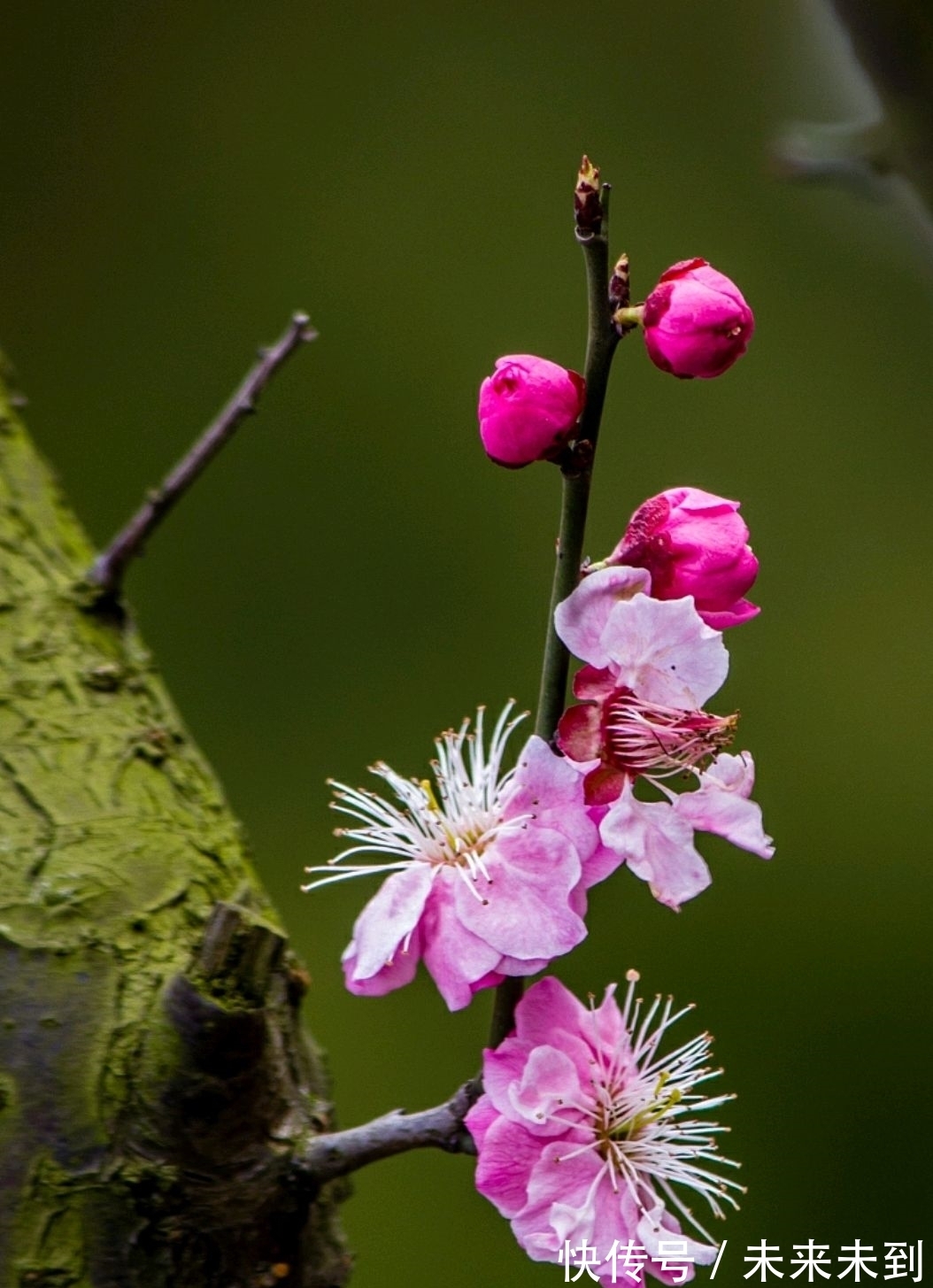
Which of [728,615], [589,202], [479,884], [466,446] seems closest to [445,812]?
[479,884]

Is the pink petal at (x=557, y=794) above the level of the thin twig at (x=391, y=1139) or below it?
above

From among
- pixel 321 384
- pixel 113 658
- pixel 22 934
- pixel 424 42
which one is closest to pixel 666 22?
pixel 424 42

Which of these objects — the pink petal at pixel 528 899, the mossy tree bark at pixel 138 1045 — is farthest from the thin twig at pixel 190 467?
the pink petal at pixel 528 899

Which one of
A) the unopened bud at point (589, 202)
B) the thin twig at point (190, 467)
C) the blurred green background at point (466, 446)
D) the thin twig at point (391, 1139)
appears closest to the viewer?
the unopened bud at point (589, 202)

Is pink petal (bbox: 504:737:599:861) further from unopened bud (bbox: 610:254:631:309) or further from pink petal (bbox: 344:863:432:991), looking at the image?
unopened bud (bbox: 610:254:631:309)

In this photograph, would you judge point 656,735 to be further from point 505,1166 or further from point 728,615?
point 505,1166

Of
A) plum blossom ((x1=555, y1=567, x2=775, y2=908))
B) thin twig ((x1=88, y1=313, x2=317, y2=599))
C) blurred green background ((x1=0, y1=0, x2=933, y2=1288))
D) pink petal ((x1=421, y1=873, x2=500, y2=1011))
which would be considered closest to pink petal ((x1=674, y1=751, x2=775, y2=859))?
plum blossom ((x1=555, y1=567, x2=775, y2=908))

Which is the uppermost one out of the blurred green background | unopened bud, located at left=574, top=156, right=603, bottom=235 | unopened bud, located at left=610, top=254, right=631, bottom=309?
unopened bud, located at left=574, top=156, right=603, bottom=235

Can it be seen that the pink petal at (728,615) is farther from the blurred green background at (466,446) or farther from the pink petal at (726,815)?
the blurred green background at (466,446)
